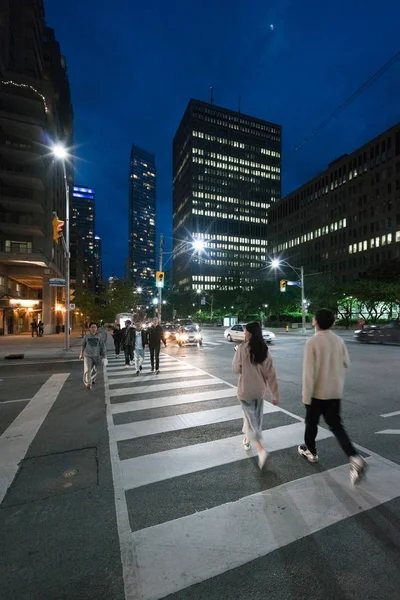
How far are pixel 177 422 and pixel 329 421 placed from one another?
3.06m

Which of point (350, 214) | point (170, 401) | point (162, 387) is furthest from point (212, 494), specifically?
point (350, 214)

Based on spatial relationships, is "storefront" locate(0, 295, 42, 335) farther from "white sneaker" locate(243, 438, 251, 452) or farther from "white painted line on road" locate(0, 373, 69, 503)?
"white sneaker" locate(243, 438, 251, 452)

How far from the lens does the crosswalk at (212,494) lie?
277 centimetres

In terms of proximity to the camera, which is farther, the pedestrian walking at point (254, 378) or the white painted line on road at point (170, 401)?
the white painted line on road at point (170, 401)

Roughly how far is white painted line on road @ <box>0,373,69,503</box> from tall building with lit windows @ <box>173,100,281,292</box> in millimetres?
136550

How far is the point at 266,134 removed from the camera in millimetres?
165625

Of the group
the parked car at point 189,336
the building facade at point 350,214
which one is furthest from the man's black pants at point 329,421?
the building facade at point 350,214

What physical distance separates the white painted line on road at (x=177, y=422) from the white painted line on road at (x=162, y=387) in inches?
98.3

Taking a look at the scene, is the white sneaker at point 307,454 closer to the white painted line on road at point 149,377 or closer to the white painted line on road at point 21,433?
the white painted line on road at point 21,433

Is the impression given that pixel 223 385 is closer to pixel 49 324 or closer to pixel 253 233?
pixel 49 324

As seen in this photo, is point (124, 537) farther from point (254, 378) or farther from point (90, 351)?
point (90, 351)

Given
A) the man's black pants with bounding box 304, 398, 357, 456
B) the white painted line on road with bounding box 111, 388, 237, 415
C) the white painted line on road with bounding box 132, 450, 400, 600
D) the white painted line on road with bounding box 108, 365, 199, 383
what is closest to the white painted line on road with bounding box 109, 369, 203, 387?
the white painted line on road with bounding box 108, 365, 199, 383

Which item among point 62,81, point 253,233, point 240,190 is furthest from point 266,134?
point 62,81

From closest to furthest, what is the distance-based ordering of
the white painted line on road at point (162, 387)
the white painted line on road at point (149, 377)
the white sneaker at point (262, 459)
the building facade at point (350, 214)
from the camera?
the white sneaker at point (262, 459), the white painted line on road at point (162, 387), the white painted line on road at point (149, 377), the building facade at point (350, 214)
